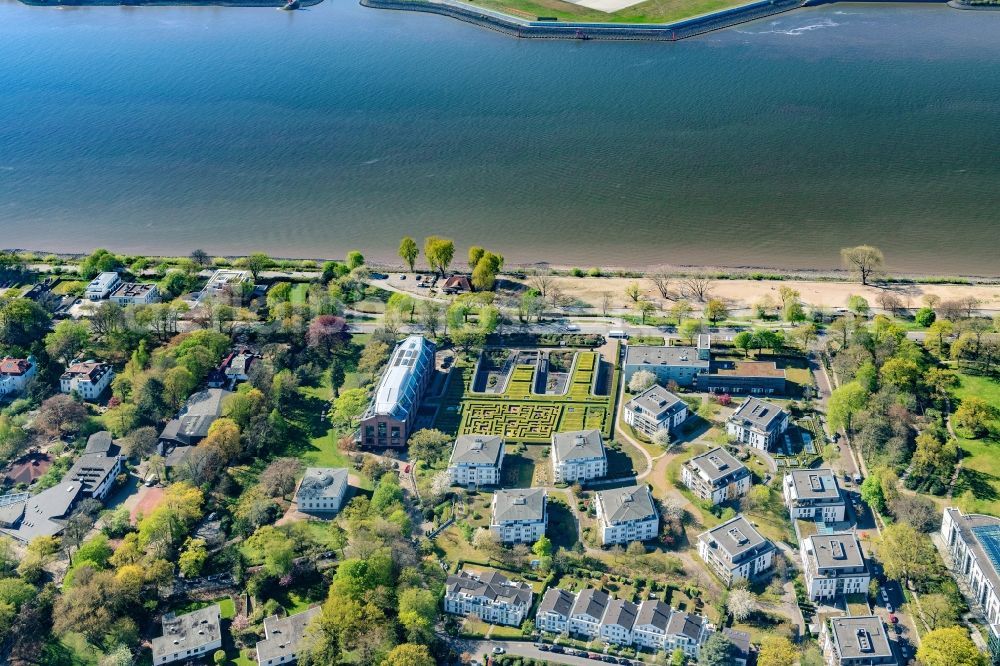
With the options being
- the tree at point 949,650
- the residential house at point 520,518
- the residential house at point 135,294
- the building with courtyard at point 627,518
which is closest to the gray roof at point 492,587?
the residential house at point 520,518

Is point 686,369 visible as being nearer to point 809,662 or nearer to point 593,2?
point 809,662

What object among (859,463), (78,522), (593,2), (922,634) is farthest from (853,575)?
(593,2)

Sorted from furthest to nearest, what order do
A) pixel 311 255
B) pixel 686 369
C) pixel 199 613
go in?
pixel 311 255
pixel 686 369
pixel 199 613

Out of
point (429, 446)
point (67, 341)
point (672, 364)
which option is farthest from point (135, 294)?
point (672, 364)

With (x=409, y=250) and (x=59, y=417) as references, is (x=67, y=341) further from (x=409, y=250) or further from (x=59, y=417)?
(x=409, y=250)

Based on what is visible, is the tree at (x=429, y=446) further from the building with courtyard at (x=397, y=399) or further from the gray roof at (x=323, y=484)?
the gray roof at (x=323, y=484)

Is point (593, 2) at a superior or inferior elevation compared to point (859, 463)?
superior

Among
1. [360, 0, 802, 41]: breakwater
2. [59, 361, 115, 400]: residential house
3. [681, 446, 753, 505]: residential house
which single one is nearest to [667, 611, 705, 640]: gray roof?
[681, 446, 753, 505]: residential house

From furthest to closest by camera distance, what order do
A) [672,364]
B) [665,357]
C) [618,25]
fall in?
[618,25] → [665,357] → [672,364]
